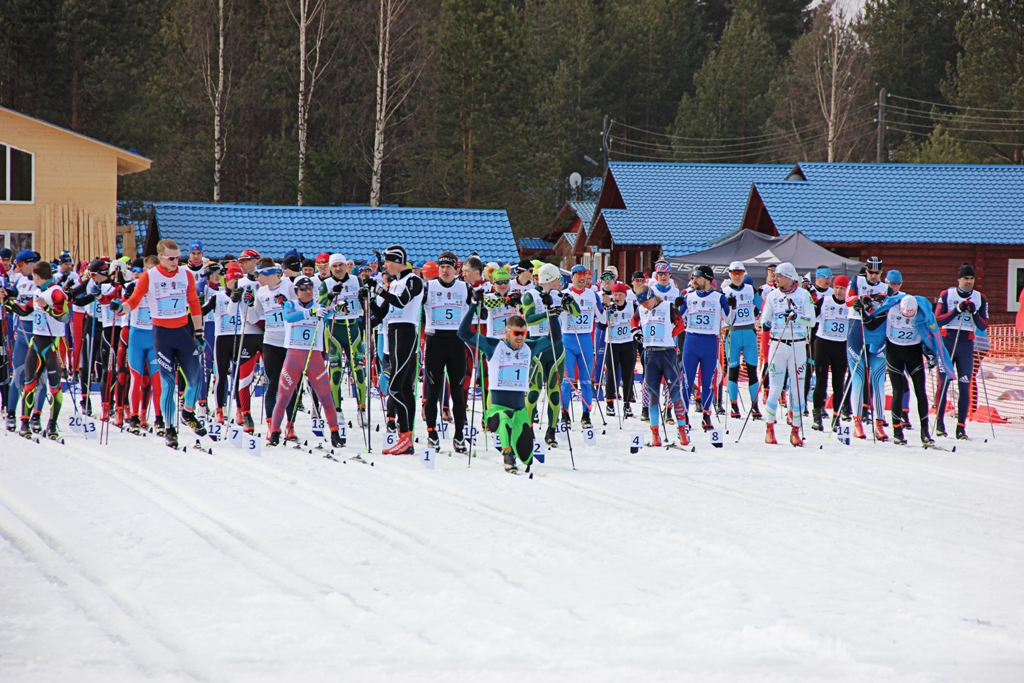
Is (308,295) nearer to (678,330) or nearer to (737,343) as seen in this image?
(678,330)

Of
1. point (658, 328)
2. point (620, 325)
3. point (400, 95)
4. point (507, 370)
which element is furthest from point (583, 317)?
point (400, 95)

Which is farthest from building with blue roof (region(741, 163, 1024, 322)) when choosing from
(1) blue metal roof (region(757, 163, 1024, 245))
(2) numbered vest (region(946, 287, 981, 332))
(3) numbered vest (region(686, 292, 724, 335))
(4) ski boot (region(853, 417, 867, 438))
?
(3) numbered vest (region(686, 292, 724, 335))

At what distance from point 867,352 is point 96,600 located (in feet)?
33.0

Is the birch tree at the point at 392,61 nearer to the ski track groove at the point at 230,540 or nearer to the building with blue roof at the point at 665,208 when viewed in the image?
the building with blue roof at the point at 665,208

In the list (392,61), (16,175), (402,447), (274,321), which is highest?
(392,61)

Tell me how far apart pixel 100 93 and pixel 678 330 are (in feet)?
110

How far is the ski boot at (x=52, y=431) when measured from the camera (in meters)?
12.6

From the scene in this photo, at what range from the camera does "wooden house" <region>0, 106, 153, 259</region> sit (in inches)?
1134

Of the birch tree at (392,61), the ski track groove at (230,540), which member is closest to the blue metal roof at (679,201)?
the birch tree at (392,61)

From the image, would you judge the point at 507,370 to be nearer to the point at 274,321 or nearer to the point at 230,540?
the point at 274,321

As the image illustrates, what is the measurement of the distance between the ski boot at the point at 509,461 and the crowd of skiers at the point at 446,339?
0.07 ft

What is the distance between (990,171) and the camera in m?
37.7

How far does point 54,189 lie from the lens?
2923 centimetres

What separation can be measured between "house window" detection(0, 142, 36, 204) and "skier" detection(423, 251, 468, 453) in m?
20.9
